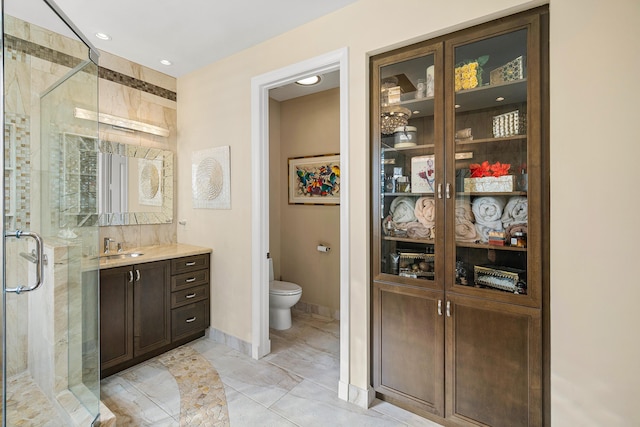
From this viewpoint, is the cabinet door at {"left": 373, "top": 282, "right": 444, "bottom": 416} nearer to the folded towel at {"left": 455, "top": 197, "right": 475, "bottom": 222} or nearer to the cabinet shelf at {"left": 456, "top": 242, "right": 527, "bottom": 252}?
the cabinet shelf at {"left": 456, "top": 242, "right": 527, "bottom": 252}

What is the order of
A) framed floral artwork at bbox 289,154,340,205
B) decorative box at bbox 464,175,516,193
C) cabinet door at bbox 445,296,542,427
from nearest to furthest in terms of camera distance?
cabinet door at bbox 445,296,542,427, decorative box at bbox 464,175,516,193, framed floral artwork at bbox 289,154,340,205

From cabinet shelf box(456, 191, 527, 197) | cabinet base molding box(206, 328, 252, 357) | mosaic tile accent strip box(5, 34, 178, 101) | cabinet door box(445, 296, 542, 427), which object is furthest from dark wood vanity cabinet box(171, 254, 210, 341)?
cabinet shelf box(456, 191, 527, 197)

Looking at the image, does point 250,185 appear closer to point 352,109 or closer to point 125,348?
point 352,109

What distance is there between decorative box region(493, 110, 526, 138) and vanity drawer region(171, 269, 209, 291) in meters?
2.71

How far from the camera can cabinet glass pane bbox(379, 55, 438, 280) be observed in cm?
187

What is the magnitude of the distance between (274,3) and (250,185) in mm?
1387

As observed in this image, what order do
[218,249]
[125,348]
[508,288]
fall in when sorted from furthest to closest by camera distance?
[218,249] → [125,348] → [508,288]

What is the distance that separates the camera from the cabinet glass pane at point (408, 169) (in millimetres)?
1869

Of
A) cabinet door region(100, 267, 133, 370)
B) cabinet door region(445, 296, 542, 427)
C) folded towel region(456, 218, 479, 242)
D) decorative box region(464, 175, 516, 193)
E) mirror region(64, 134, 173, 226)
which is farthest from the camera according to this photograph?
mirror region(64, 134, 173, 226)

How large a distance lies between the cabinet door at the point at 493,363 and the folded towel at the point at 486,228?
36cm

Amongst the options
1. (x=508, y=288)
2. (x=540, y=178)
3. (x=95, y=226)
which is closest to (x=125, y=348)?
(x=95, y=226)

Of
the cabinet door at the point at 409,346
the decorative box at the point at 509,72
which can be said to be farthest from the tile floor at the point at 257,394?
the decorative box at the point at 509,72

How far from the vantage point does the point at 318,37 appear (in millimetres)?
2201

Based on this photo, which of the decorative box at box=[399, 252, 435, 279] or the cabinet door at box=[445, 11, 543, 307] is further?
the decorative box at box=[399, 252, 435, 279]
